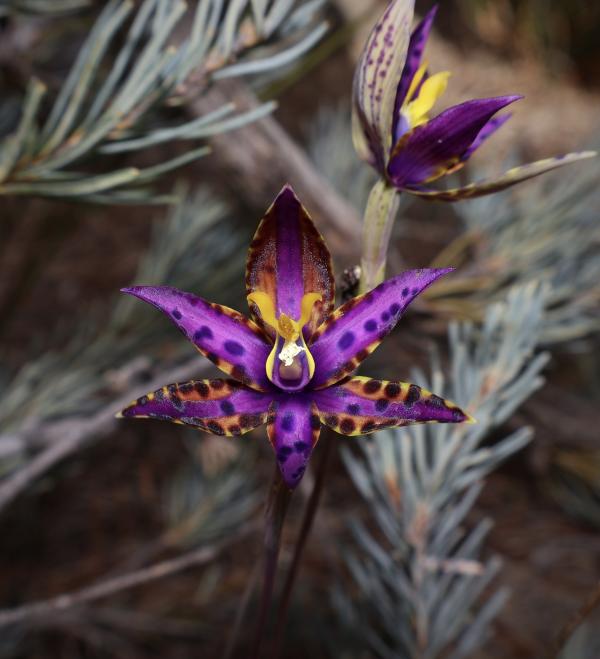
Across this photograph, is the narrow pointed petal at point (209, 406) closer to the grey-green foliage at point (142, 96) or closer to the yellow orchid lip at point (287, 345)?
the yellow orchid lip at point (287, 345)

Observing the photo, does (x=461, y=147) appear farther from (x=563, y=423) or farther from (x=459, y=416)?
(x=563, y=423)

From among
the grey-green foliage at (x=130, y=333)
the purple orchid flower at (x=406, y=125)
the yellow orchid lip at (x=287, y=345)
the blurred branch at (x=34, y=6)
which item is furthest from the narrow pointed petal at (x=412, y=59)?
the grey-green foliage at (x=130, y=333)

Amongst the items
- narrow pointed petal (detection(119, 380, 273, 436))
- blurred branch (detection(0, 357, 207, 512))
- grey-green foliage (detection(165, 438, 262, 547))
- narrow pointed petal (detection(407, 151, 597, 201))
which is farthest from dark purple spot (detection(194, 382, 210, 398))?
grey-green foliage (detection(165, 438, 262, 547))

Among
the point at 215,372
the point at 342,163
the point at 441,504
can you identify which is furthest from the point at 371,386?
the point at 342,163

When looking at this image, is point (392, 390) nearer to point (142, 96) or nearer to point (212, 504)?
point (142, 96)

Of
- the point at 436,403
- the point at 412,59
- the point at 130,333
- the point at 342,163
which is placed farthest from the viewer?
the point at 342,163
